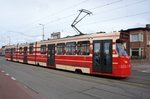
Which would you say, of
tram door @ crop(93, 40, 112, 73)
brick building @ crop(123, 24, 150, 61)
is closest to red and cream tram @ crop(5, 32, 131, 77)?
tram door @ crop(93, 40, 112, 73)

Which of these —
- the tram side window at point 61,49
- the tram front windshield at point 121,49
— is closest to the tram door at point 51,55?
the tram side window at point 61,49

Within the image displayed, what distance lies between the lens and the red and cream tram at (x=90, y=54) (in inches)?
579

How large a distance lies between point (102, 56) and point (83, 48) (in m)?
2.56

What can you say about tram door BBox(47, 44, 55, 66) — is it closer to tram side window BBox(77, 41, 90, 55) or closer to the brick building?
Result: tram side window BBox(77, 41, 90, 55)

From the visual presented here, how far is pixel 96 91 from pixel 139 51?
36786mm

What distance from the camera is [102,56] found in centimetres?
1529

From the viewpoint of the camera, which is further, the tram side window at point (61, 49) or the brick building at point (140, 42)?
the brick building at point (140, 42)

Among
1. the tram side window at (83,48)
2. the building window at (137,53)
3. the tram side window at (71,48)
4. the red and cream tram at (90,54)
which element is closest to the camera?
the red and cream tram at (90,54)

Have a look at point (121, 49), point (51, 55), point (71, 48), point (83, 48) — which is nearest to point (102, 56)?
point (121, 49)

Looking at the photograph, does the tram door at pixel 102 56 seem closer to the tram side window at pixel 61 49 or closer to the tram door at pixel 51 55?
the tram side window at pixel 61 49

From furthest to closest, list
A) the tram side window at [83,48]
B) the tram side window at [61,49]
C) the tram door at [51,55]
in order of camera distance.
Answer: the tram door at [51,55] < the tram side window at [61,49] < the tram side window at [83,48]

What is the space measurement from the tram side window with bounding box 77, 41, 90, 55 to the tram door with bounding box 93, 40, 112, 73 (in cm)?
85

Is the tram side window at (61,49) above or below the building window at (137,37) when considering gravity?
below

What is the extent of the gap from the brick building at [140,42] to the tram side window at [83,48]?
2773cm
